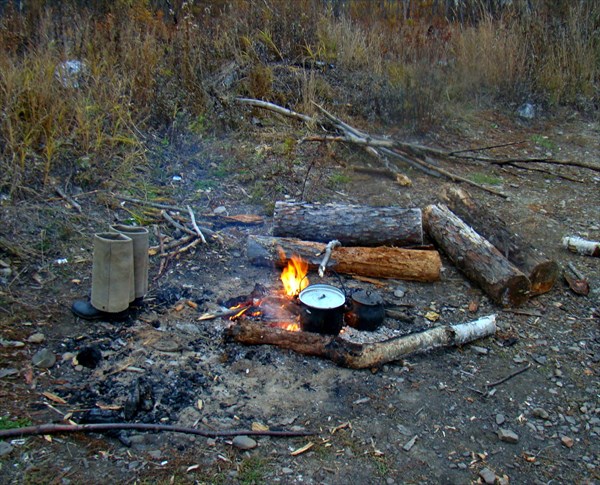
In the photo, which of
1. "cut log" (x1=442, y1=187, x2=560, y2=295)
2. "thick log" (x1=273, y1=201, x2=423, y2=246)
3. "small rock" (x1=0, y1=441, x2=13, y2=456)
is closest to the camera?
"small rock" (x1=0, y1=441, x2=13, y2=456)

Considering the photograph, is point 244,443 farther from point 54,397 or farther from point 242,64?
point 242,64

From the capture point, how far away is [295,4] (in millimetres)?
9281

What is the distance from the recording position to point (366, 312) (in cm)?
383

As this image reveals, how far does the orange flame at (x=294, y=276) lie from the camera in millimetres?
4285

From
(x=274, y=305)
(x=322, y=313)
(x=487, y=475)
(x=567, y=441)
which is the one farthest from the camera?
(x=274, y=305)

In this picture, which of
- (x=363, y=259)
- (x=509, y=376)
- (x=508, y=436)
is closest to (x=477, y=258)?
(x=363, y=259)

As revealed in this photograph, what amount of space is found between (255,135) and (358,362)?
15.4ft

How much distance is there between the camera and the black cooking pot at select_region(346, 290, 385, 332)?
3.82 metres

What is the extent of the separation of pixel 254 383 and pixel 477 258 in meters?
2.47

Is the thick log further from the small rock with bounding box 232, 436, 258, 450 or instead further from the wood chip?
the wood chip

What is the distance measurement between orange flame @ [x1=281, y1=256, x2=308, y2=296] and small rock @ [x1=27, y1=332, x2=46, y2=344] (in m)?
1.78

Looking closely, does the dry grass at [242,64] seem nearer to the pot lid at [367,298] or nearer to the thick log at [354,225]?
the thick log at [354,225]

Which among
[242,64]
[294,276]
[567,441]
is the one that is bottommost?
[294,276]

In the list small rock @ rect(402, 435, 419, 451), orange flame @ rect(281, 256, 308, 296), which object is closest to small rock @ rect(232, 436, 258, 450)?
small rock @ rect(402, 435, 419, 451)
